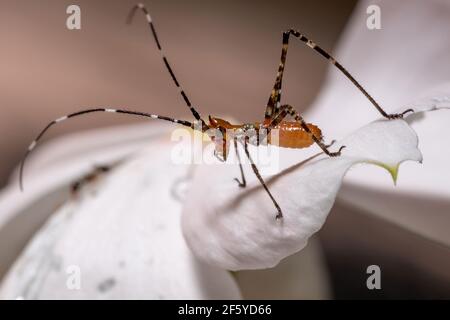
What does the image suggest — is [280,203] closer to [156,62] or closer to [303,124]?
[303,124]

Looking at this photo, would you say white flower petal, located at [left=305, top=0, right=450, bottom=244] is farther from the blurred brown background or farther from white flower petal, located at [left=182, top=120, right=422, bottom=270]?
the blurred brown background

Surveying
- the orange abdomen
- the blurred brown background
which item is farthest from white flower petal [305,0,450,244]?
the blurred brown background

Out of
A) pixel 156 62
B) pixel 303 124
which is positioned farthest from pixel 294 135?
pixel 156 62

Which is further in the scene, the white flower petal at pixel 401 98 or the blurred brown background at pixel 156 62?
the blurred brown background at pixel 156 62

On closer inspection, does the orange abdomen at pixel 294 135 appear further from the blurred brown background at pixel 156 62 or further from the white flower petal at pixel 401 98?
the blurred brown background at pixel 156 62

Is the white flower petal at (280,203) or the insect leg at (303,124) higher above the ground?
the insect leg at (303,124)

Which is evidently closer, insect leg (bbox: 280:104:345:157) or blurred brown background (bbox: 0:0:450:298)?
insect leg (bbox: 280:104:345:157)

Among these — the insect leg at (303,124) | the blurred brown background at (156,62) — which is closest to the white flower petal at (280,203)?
the insect leg at (303,124)

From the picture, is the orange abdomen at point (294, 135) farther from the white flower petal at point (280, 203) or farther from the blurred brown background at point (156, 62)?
the blurred brown background at point (156, 62)

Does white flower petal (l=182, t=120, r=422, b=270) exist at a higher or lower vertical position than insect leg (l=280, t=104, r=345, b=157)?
lower
